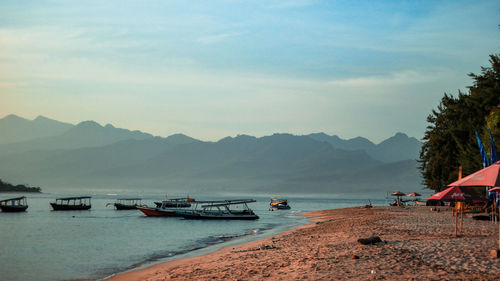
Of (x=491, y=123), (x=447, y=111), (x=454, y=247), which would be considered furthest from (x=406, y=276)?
(x=447, y=111)

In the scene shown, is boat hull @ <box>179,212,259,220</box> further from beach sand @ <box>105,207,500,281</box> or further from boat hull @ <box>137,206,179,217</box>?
beach sand @ <box>105,207,500,281</box>

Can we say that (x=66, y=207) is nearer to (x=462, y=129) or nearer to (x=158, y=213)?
(x=158, y=213)

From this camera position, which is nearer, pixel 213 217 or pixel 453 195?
pixel 453 195

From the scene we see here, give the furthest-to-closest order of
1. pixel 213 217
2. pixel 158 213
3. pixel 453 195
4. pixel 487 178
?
pixel 158 213
pixel 213 217
pixel 453 195
pixel 487 178

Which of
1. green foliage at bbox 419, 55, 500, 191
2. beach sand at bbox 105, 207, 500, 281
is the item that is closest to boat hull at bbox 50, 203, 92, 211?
green foliage at bbox 419, 55, 500, 191

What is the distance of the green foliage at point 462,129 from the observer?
177 feet

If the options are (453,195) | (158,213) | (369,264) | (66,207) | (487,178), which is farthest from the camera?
(66,207)

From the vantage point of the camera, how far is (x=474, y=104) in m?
59.8

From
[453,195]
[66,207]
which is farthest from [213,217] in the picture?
[453,195]

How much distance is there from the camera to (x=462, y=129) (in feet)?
205

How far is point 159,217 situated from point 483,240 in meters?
65.0

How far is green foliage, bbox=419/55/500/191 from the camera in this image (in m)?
53.9

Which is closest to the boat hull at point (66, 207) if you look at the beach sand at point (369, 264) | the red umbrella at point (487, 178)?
the beach sand at point (369, 264)

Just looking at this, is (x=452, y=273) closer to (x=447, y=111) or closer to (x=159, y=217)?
(x=447, y=111)
